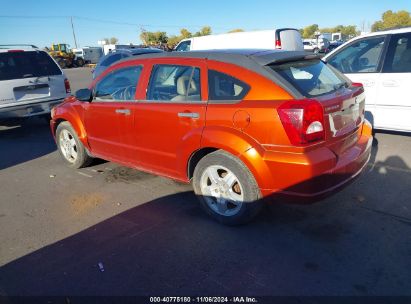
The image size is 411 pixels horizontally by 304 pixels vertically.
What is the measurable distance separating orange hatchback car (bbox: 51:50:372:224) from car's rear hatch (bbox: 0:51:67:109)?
3.97m

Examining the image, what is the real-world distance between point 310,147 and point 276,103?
0.47 m

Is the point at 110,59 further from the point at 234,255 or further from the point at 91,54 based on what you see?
the point at 91,54

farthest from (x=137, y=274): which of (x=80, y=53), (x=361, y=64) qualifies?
(x=80, y=53)

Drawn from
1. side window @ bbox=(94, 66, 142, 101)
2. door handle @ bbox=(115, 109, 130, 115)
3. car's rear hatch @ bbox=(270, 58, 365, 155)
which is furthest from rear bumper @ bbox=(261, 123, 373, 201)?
side window @ bbox=(94, 66, 142, 101)

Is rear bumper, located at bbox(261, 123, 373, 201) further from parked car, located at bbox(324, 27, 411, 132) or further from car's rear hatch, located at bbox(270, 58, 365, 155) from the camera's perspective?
parked car, located at bbox(324, 27, 411, 132)

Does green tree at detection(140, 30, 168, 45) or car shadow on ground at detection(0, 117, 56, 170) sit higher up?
green tree at detection(140, 30, 168, 45)

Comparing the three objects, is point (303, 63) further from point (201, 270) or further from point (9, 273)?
point (9, 273)

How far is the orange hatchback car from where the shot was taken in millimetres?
3021

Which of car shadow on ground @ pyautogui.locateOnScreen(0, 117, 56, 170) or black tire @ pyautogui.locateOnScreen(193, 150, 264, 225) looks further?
car shadow on ground @ pyautogui.locateOnScreen(0, 117, 56, 170)

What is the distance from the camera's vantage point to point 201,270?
2926 millimetres

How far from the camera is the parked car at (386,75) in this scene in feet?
17.9

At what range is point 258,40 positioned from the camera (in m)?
13.6

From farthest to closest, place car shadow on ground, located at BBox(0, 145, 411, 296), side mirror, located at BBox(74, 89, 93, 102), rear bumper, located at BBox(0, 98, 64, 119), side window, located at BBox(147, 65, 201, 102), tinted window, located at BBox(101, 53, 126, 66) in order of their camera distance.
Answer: tinted window, located at BBox(101, 53, 126, 66), rear bumper, located at BBox(0, 98, 64, 119), side mirror, located at BBox(74, 89, 93, 102), side window, located at BBox(147, 65, 201, 102), car shadow on ground, located at BBox(0, 145, 411, 296)

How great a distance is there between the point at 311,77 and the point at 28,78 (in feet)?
20.6
